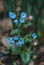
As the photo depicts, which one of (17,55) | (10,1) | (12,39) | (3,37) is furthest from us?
(3,37)

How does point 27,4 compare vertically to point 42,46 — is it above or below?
above

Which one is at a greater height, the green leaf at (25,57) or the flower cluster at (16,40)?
the flower cluster at (16,40)

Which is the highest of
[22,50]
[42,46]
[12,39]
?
[12,39]

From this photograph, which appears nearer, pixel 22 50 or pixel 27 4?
pixel 22 50

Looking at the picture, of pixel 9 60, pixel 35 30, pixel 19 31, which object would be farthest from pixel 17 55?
pixel 35 30

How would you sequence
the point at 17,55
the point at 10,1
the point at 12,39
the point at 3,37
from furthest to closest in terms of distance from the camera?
the point at 3,37 < the point at 10,1 < the point at 17,55 < the point at 12,39

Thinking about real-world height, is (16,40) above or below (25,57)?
above

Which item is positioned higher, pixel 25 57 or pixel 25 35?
pixel 25 35

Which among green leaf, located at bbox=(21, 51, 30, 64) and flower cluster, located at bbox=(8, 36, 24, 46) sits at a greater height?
flower cluster, located at bbox=(8, 36, 24, 46)

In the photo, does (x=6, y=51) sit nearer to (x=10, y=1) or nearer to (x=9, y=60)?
A: (x=9, y=60)

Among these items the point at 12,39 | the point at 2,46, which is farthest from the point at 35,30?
the point at 12,39
